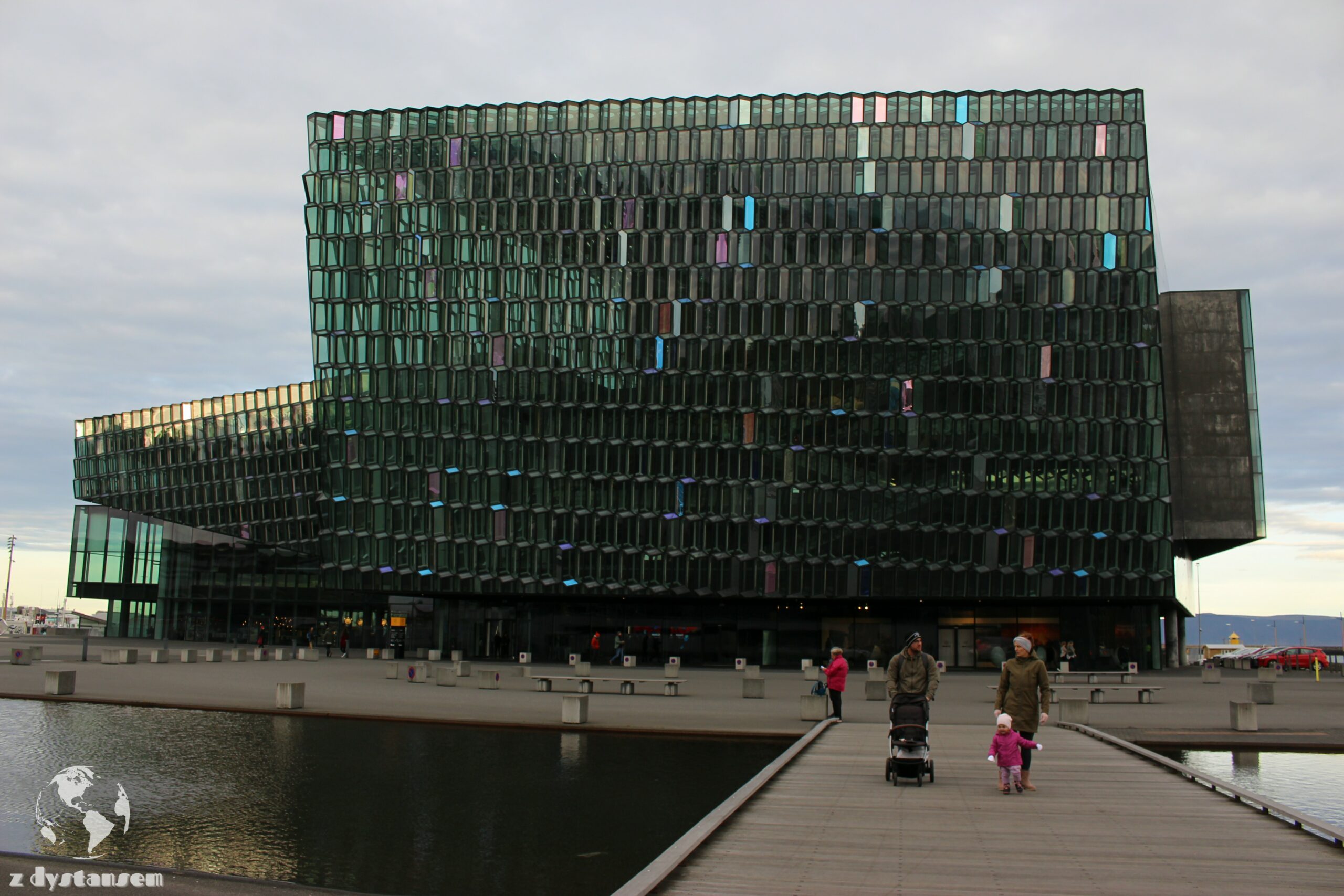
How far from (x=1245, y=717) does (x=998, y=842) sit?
16.1m

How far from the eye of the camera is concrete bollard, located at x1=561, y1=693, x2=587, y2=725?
2472 cm

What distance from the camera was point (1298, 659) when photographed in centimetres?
7306

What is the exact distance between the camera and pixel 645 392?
6400cm

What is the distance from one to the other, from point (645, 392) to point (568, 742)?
42.6 meters

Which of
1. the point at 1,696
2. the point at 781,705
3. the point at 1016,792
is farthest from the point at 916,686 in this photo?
the point at 1,696

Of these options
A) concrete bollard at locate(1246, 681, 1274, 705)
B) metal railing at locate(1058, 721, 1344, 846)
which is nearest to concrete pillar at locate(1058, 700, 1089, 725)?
metal railing at locate(1058, 721, 1344, 846)

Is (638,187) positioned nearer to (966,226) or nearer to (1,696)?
(966,226)

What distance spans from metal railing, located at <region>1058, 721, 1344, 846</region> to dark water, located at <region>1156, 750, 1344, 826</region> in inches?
12.9

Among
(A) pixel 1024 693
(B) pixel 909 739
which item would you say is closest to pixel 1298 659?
(A) pixel 1024 693

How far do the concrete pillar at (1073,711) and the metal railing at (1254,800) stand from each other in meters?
5.42

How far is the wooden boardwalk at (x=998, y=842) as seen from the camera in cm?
937

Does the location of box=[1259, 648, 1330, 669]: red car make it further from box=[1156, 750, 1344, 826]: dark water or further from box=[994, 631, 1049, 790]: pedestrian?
box=[994, 631, 1049, 790]: pedestrian

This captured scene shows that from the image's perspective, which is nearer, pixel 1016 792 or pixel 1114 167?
pixel 1016 792

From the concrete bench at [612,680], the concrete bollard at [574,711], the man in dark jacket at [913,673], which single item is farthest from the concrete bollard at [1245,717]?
the concrete bench at [612,680]
